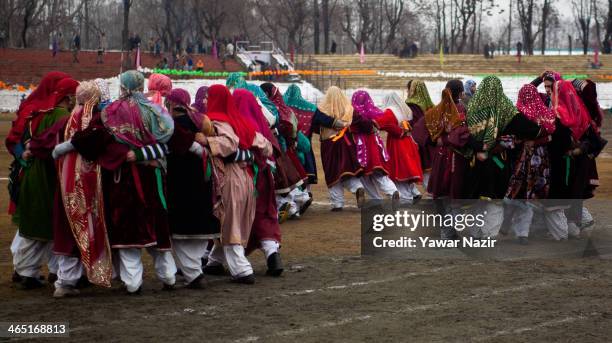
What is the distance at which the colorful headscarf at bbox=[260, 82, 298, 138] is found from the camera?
12039mm

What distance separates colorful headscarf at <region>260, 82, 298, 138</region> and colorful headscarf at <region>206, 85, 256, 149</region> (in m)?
3.42

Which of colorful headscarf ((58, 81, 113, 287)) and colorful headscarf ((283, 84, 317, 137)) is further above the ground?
colorful headscarf ((283, 84, 317, 137))

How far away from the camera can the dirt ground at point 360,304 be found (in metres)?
6.65

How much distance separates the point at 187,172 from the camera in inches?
320

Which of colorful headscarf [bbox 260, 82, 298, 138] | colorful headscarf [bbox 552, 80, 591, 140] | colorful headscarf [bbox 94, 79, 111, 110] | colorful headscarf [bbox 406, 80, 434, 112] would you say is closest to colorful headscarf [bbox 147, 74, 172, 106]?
colorful headscarf [bbox 94, 79, 111, 110]

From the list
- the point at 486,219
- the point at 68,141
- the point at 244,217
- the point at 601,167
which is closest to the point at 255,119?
the point at 244,217

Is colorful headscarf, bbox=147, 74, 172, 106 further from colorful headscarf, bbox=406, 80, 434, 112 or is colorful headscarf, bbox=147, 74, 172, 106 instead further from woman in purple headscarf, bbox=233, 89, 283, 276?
colorful headscarf, bbox=406, 80, 434, 112

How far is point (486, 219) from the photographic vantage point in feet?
33.6

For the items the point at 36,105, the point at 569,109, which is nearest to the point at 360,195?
the point at 569,109

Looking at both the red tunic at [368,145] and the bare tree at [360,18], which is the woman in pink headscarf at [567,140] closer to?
the red tunic at [368,145]

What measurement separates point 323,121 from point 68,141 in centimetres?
571

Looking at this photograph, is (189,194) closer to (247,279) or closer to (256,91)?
(247,279)

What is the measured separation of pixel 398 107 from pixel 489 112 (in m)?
3.32

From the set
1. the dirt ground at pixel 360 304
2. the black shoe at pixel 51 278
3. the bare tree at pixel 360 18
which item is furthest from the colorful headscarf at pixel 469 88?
the bare tree at pixel 360 18
